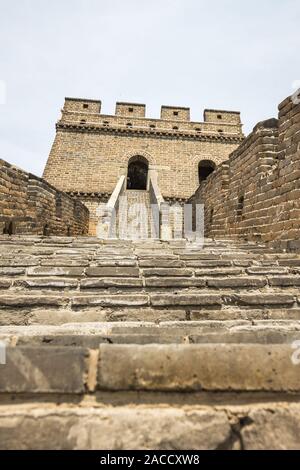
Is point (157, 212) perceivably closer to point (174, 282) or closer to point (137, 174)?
point (174, 282)

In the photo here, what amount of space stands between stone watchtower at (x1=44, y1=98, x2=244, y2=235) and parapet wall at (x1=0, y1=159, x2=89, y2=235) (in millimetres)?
6742

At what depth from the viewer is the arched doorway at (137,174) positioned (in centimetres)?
1876

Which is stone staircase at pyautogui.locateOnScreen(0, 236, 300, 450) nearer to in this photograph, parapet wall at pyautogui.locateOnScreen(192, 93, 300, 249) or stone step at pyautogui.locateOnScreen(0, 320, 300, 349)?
stone step at pyautogui.locateOnScreen(0, 320, 300, 349)

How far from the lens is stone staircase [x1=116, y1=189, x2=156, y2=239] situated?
10820 mm

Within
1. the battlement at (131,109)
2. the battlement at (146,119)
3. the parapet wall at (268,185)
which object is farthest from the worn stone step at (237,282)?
the battlement at (131,109)

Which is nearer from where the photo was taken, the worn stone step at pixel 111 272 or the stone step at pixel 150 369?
the stone step at pixel 150 369

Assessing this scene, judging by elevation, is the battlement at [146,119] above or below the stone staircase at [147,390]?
above

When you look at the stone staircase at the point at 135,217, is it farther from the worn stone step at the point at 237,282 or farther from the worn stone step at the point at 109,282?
the worn stone step at the point at 237,282

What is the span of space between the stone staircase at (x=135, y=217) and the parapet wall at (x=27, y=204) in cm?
274

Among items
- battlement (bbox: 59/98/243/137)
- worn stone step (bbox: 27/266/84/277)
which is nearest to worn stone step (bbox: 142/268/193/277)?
worn stone step (bbox: 27/266/84/277)

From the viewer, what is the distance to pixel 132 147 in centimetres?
1697

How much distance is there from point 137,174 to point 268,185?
17012 millimetres

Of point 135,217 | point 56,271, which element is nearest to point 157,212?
point 135,217
